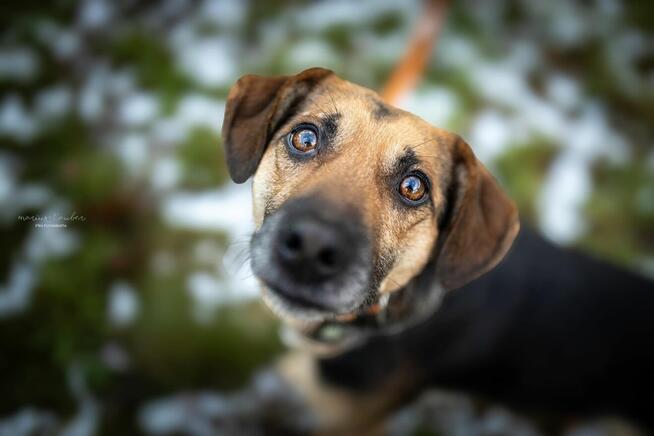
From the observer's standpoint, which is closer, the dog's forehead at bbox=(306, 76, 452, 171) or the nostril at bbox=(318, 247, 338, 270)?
the nostril at bbox=(318, 247, 338, 270)

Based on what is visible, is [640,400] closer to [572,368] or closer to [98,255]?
[572,368]

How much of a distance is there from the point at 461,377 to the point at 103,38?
440 centimetres

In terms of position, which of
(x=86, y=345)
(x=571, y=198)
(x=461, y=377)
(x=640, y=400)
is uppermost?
(x=571, y=198)

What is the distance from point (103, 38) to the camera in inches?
191

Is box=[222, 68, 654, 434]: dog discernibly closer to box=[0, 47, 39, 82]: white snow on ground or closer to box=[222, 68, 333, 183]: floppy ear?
box=[222, 68, 333, 183]: floppy ear

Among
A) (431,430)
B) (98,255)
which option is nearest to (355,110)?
(98,255)

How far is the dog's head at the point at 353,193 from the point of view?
2.27 meters

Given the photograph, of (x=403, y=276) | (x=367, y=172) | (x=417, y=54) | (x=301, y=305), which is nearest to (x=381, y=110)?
(x=367, y=172)

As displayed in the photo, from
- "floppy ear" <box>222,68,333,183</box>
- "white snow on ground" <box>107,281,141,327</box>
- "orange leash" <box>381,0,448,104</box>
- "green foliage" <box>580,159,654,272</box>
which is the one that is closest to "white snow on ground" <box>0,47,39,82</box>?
"white snow on ground" <box>107,281,141,327</box>

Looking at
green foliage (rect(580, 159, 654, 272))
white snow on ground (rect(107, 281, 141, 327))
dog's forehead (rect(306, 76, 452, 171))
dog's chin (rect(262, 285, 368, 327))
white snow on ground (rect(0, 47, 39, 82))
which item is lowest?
white snow on ground (rect(107, 281, 141, 327))

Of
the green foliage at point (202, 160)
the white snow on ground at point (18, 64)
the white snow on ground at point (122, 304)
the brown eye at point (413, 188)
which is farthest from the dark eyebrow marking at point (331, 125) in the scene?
the white snow on ground at point (18, 64)

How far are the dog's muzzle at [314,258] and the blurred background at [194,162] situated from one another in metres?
0.70

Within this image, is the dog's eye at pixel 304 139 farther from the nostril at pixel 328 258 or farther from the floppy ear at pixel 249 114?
the nostril at pixel 328 258

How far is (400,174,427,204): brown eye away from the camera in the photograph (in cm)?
259
